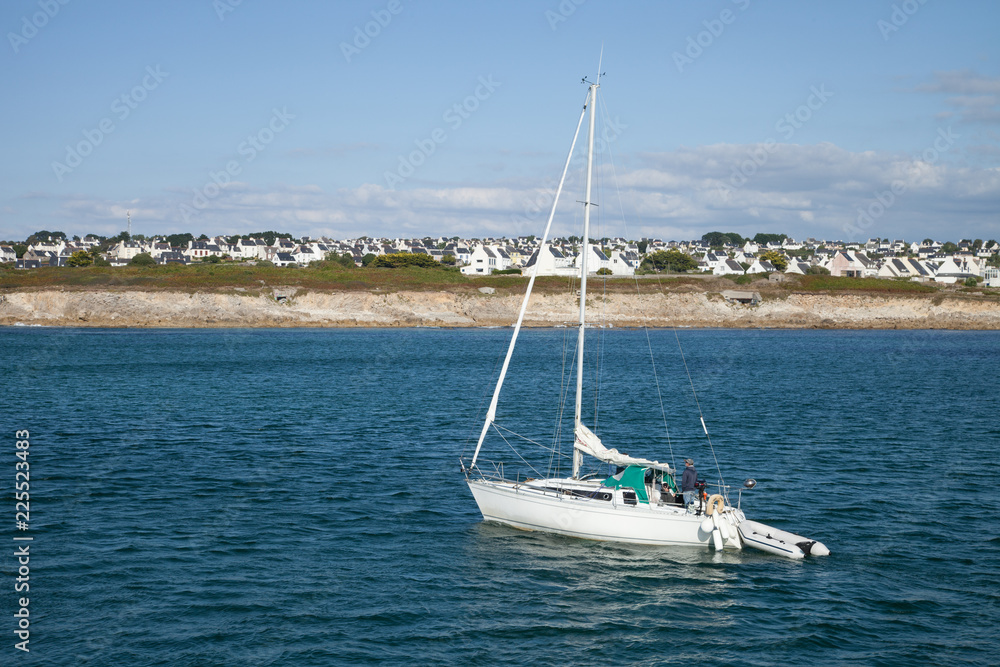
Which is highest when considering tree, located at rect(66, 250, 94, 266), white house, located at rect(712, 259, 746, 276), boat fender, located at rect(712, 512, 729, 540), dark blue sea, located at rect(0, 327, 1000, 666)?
white house, located at rect(712, 259, 746, 276)

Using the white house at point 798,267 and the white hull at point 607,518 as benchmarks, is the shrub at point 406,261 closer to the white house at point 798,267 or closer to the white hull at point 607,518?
the white house at point 798,267

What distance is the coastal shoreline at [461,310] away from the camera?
113750 millimetres

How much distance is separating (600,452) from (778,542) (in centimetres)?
546

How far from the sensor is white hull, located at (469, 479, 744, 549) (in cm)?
2222

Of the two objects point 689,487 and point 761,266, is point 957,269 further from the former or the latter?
point 689,487

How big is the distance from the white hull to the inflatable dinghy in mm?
334

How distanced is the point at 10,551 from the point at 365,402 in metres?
28.3

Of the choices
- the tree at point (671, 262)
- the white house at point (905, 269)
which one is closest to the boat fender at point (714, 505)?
the tree at point (671, 262)

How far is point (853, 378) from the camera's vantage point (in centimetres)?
6262

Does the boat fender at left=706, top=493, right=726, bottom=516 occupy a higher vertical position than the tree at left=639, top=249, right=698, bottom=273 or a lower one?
lower

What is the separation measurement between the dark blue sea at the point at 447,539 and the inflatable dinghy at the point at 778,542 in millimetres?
385

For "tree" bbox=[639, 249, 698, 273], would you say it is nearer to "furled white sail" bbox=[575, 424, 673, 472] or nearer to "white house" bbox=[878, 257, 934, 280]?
"white house" bbox=[878, 257, 934, 280]

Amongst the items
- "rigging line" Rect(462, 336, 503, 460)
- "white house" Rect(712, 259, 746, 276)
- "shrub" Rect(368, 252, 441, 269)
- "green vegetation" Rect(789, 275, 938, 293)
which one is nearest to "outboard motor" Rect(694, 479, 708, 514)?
"rigging line" Rect(462, 336, 503, 460)

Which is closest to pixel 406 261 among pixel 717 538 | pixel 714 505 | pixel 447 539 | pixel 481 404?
pixel 481 404
